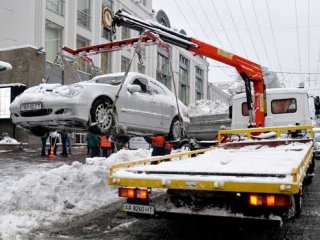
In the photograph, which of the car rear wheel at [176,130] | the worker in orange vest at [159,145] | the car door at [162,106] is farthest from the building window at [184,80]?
the car door at [162,106]

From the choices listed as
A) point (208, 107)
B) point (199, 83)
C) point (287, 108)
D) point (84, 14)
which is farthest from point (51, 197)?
point (199, 83)

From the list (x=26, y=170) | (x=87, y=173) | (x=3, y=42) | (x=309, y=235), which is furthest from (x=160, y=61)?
(x=309, y=235)

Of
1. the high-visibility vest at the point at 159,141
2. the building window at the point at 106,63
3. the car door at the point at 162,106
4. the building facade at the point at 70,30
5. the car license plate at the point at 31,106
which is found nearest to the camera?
the car license plate at the point at 31,106

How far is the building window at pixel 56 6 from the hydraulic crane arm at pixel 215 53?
14.3 metres

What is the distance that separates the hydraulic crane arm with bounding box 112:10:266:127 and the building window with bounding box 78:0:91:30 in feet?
53.3

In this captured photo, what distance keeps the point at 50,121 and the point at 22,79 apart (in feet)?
39.6

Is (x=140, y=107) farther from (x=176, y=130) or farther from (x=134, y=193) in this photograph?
(x=134, y=193)

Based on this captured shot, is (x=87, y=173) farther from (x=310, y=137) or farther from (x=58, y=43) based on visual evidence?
(x=58, y=43)

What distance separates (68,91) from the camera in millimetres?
7750

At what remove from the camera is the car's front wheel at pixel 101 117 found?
778 centimetres

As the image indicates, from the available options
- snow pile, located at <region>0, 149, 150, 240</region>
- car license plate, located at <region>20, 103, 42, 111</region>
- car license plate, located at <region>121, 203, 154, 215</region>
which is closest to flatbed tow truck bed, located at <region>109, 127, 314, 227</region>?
car license plate, located at <region>121, 203, 154, 215</region>

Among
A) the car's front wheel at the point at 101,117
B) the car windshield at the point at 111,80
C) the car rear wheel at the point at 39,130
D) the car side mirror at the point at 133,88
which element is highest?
the car windshield at the point at 111,80

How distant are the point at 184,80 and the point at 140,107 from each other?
1343 inches

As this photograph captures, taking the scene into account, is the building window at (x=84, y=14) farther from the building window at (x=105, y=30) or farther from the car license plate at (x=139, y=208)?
the car license plate at (x=139, y=208)
